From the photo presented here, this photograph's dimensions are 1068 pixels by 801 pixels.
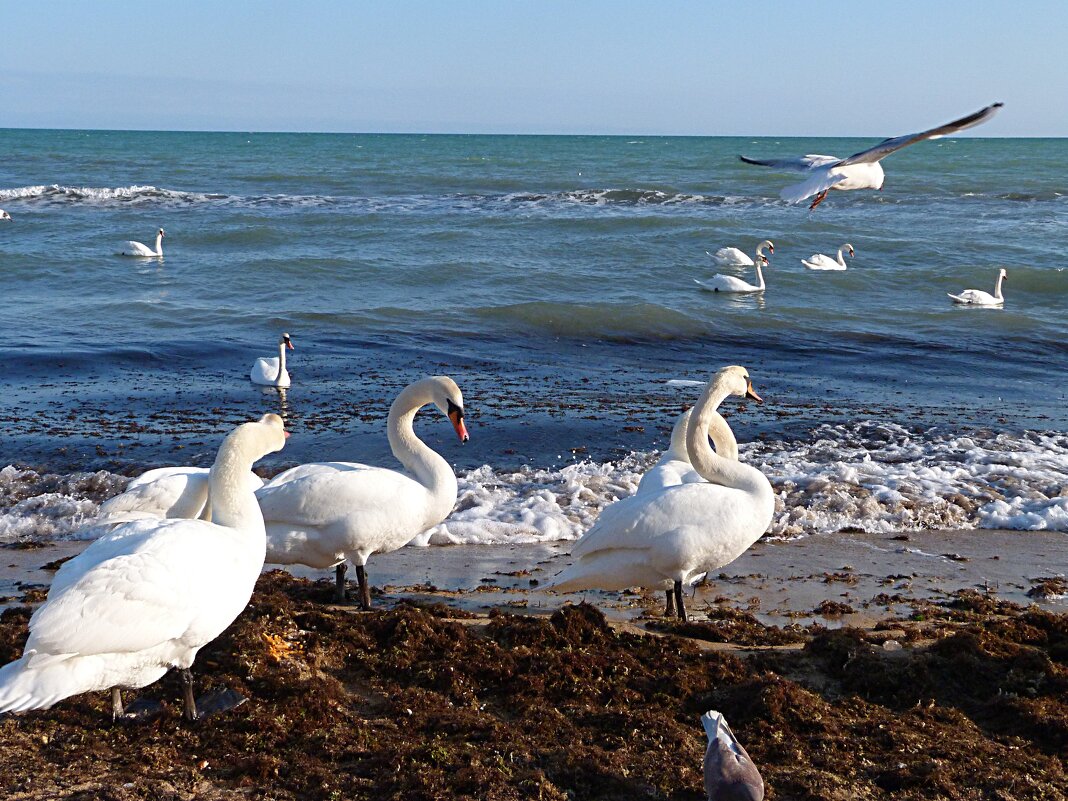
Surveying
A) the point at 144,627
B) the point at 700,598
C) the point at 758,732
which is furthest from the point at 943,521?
the point at 144,627

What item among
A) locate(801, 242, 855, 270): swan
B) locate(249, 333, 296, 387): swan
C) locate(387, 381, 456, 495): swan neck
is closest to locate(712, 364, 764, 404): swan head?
locate(387, 381, 456, 495): swan neck

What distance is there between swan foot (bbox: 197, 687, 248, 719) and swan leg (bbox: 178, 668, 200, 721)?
30mm

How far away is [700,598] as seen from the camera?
6938mm

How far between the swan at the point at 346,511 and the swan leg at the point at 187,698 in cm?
179

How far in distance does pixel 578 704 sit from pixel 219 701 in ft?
4.90

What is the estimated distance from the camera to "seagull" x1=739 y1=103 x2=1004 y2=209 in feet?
23.5

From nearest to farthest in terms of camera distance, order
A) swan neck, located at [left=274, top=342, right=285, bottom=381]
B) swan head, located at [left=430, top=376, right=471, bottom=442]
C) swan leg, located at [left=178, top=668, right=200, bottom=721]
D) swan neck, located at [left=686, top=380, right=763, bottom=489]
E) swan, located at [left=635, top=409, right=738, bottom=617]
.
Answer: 1. swan leg, located at [left=178, top=668, right=200, bottom=721]
2. swan neck, located at [left=686, top=380, right=763, bottom=489]
3. swan head, located at [left=430, top=376, right=471, bottom=442]
4. swan, located at [left=635, top=409, right=738, bottom=617]
5. swan neck, located at [left=274, top=342, right=285, bottom=381]

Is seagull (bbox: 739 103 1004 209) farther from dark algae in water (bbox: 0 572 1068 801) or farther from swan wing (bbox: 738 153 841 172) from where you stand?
dark algae in water (bbox: 0 572 1068 801)

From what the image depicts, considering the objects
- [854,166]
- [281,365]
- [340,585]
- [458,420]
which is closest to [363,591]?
[340,585]

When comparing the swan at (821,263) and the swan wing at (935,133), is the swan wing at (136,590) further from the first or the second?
the swan at (821,263)

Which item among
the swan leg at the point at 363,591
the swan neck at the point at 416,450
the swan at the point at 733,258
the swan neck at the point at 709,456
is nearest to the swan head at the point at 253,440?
the swan leg at the point at 363,591

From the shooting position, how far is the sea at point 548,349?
952cm

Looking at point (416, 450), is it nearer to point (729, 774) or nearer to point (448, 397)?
point (448, 397)

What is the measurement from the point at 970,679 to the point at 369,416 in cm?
795
